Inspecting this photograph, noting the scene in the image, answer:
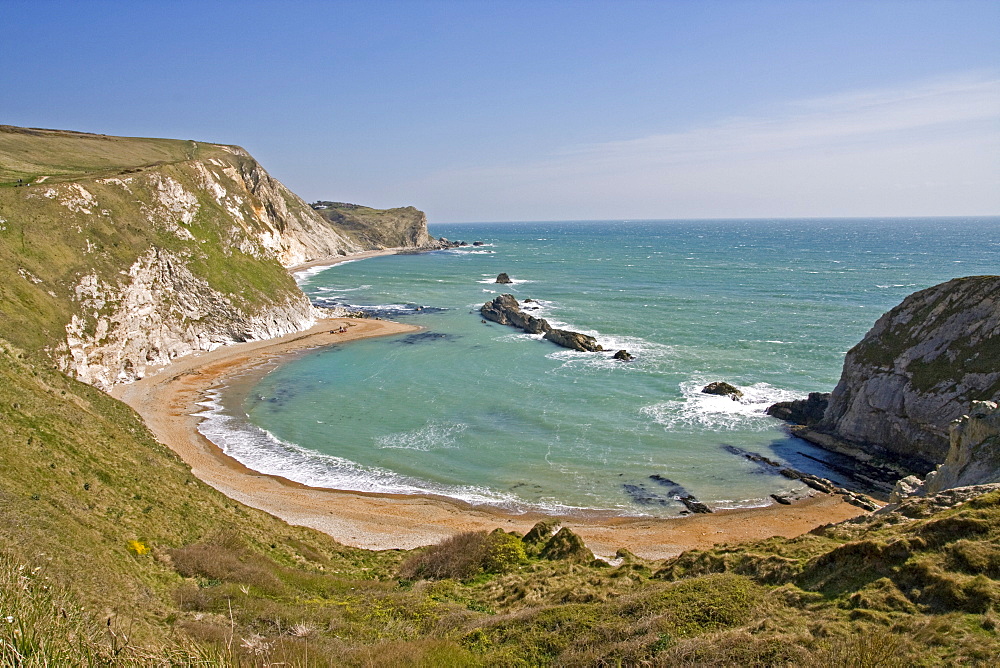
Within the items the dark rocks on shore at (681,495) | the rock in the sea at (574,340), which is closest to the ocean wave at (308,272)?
the rock in the sea at (574,340)

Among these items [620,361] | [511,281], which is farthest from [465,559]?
[511,281]

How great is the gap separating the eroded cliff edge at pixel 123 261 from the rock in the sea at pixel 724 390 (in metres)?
41.0

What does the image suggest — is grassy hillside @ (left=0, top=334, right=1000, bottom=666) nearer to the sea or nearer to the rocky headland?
the sea

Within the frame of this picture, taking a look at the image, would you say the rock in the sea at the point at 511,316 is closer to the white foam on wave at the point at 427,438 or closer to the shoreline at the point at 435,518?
the white foam on wave at the point at 427,438

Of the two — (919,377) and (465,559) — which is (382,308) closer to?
(919,377)

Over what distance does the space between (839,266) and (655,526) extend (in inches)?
4262

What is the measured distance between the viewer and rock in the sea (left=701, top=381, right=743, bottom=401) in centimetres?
3831

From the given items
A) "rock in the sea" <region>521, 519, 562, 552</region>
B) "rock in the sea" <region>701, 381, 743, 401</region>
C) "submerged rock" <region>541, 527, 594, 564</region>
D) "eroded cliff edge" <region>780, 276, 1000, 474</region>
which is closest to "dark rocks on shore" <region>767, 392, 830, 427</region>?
"eroded cliff edge" <region>780, 276, 1000, 474</region>

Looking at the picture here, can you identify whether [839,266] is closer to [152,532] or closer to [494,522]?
[494,522]

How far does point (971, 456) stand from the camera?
18.6 meters

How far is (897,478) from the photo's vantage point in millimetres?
26609

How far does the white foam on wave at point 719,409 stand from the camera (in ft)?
112

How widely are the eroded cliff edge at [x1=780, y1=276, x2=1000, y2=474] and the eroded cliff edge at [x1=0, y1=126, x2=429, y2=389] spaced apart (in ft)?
151

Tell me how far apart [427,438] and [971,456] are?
80.1 feet
